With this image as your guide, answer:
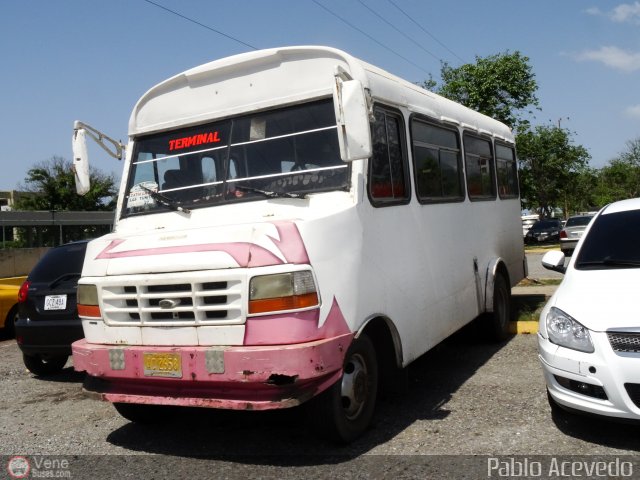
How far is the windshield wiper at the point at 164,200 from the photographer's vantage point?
17.2 ft

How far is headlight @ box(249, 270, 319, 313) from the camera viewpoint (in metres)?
4.08

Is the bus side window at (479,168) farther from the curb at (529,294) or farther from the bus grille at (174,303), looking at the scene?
the bus grille at (174,303)

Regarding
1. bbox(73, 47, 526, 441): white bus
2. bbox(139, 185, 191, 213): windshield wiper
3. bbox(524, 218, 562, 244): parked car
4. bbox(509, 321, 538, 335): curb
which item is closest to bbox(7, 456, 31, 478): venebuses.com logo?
bbox(73, 47, 526, 441): white bus

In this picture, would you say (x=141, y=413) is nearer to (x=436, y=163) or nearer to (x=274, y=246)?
(x=274, y=246)

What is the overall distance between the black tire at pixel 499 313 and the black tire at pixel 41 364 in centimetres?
505

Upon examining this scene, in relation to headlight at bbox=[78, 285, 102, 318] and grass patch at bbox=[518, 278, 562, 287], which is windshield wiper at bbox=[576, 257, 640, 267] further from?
grass patch at bbox=[518, 278, 562, 287]

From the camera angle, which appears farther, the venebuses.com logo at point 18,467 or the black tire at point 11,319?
the black tire at point 11,319

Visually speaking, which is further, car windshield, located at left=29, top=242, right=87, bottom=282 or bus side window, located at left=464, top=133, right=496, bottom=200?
bus side window, located at left=464, top=133, right=496, bottom=200

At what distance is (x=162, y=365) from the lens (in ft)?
14.3

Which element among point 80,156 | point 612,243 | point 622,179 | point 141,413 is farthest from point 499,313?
point 622,179

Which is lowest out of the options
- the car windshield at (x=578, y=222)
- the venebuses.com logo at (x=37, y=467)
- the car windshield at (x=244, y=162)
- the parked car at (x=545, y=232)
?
the parked car at (x=545, y=232)

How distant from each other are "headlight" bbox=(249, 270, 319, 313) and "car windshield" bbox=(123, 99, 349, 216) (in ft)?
2.83

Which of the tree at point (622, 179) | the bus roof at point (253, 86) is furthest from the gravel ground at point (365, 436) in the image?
the tree at point (622, 179)

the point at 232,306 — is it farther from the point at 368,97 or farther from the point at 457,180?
the point at 457,180
